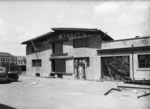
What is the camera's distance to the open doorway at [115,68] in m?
18.8

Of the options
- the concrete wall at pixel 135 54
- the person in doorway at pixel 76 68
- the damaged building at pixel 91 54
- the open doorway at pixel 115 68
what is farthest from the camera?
the person in doorway at pixel 76 68

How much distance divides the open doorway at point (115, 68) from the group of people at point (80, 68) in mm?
2578

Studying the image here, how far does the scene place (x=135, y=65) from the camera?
17969mm

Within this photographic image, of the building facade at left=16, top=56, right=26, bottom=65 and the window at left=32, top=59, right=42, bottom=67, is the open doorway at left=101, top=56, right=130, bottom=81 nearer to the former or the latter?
the window at left=32, top=59, right=42, bottom=67

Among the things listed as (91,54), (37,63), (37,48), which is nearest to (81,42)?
(91,54)

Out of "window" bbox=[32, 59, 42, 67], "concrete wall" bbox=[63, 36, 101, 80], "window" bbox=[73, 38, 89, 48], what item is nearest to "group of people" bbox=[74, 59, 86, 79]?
"concrete wall" bbox=[63, 36, 101, 80]

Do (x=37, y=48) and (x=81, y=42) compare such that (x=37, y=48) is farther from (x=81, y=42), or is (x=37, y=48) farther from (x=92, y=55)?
(x=92, y=55)

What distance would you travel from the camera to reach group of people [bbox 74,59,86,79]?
72.7ft

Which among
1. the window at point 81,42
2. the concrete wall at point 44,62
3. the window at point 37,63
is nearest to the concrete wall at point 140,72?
the window at point 81,42

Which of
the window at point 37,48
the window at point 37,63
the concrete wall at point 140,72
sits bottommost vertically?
the concrete wall at point 140,72

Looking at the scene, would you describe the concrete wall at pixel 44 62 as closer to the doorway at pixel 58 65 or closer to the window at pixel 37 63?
the window at pixel 37 63

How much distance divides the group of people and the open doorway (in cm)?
258

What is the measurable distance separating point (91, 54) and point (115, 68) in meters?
3.40

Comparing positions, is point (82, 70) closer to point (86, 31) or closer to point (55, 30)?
point (86, 31)
